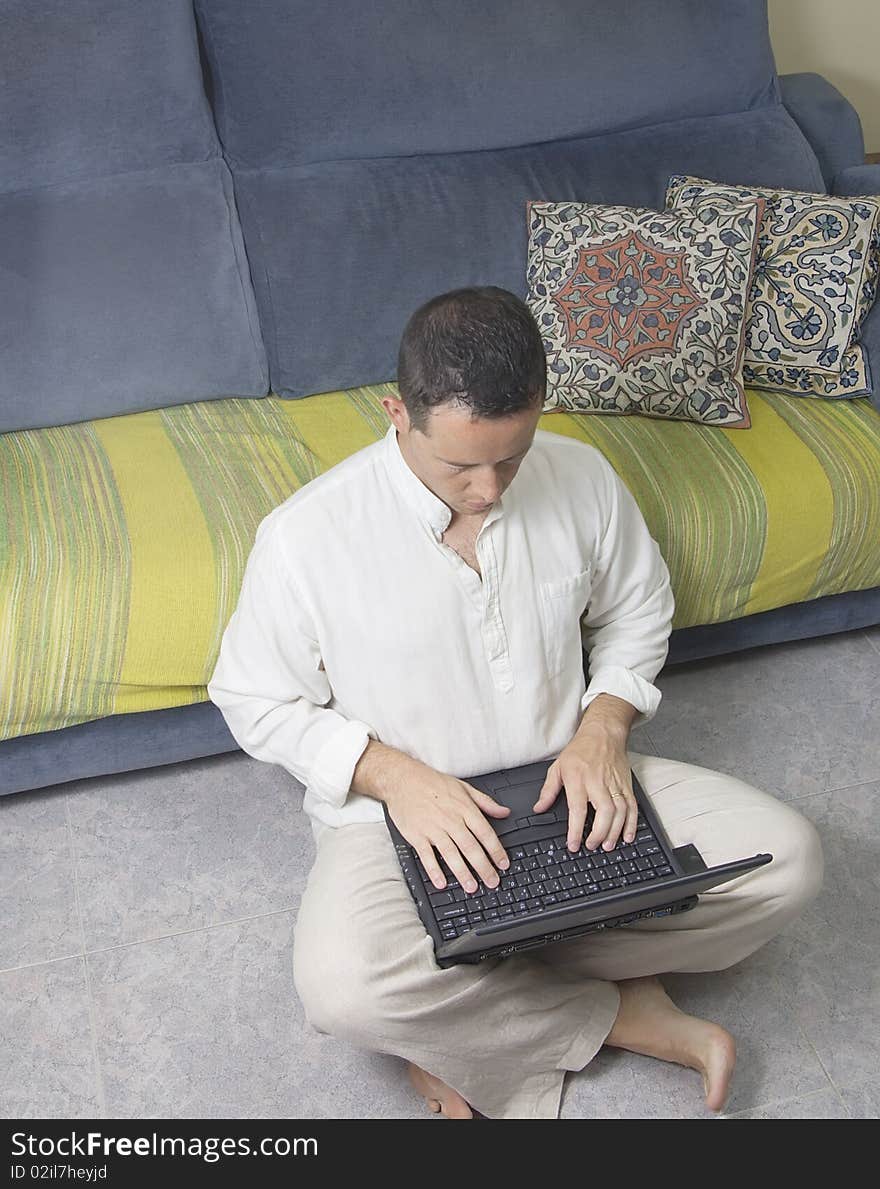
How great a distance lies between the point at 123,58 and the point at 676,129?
1.04 m

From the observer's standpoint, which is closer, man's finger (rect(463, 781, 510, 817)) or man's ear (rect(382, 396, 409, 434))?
man's ear (rect(382, 396, 409, 434))

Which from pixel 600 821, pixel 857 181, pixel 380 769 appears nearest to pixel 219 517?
pixel 380 769

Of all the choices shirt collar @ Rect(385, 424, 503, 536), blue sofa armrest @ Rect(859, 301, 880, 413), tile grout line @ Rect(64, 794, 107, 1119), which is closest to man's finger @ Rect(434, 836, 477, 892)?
shirt collar @ Rect(385, 424, 503, 536)

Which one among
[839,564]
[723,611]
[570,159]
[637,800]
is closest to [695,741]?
[723,611]

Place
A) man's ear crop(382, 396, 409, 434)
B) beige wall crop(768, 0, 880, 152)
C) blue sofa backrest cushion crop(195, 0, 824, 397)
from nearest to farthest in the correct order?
man's ear crop(382, 396, 409, 434) → blue sofa backrest cushion crop(195, 0, 824, 397) → beige wall crop(768, 0, 880, 152)

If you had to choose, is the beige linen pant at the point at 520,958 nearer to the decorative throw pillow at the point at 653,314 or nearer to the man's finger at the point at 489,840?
the man's finger at the point at 489,840

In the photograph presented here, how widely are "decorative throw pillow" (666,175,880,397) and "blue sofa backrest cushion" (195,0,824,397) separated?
0.70ft

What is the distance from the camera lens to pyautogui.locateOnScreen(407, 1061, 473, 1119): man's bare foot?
5.25 ft

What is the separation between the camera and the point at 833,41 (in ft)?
9.68

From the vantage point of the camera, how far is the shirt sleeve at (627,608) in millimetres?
1634

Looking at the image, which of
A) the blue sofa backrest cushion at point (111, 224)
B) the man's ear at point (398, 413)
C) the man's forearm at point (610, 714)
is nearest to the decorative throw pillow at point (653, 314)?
the blue sofa backrest cushion at point (111, 224)

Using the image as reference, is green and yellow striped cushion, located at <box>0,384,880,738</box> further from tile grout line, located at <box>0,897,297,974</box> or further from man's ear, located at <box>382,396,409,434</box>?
man's ear, located at <box>382,396,409,434</box>

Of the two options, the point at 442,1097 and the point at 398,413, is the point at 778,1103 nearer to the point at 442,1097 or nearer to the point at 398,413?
the point at 442,1097

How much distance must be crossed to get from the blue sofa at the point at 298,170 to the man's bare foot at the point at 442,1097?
25.8 inches
